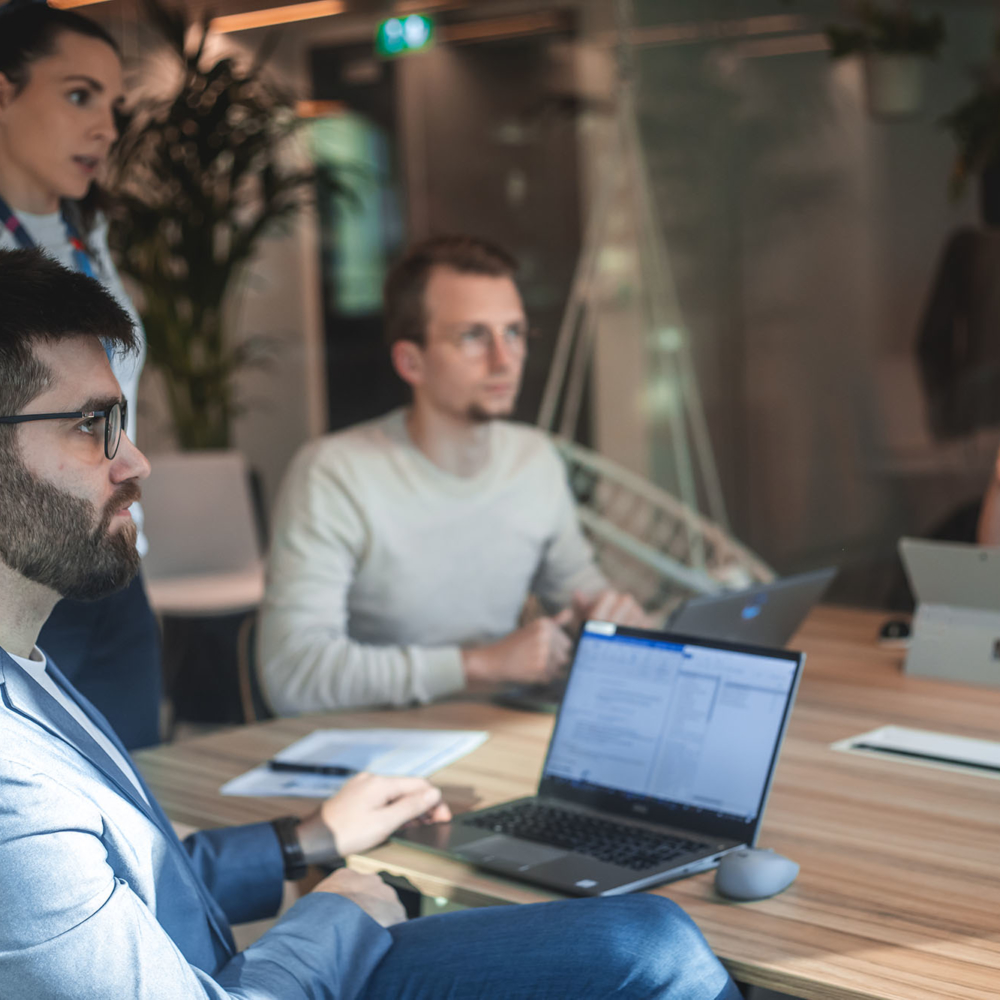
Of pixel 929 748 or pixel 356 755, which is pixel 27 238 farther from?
pixel 929 748

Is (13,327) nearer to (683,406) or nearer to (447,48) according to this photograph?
(683,406)

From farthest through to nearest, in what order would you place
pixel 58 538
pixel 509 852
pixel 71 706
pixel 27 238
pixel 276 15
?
pixel 276 15 → pixel 27 238 → pixel 509 852 → pixel 71 706 → pixel 58 538

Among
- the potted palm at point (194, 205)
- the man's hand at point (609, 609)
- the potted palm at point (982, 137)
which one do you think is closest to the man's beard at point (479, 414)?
the man's hand at point (609, 609)

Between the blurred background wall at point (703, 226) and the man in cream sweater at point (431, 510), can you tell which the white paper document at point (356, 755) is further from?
the blurred background wall at point (703, 226)

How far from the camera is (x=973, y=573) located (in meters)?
2.12

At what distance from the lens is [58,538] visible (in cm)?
119

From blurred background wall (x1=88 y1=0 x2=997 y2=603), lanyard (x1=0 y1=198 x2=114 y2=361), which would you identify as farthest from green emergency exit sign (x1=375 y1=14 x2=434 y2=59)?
lanyard (x1=0 y1=198 x2=114 y2=361)

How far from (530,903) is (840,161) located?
380 cm

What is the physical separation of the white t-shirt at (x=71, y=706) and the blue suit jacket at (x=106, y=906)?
0.05 feet

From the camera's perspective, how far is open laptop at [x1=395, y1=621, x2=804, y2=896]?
1.45m

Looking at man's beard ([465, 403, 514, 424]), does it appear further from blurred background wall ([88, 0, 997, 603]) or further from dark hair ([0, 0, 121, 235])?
blurred background wall ([88, 0, 997, 603])

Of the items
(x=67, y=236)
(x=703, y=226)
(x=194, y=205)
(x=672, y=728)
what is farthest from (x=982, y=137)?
(x=672, y=728)

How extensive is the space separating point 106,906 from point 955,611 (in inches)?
60.9

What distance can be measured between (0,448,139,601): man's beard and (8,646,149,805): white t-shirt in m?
0.07
